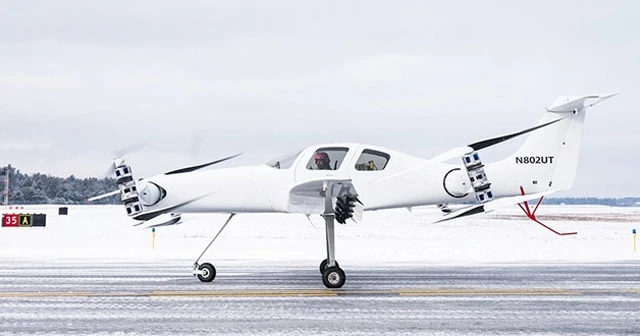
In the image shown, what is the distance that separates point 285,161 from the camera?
14.9 metres

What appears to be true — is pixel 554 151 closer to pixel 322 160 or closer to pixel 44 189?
pixel 322 160

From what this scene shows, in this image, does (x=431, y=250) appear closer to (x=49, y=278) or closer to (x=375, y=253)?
(x=375, y=253)

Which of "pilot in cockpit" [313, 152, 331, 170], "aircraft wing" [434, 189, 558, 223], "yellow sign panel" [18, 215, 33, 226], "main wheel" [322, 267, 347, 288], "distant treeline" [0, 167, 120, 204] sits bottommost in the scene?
"main wheel" [322, 267, 347, 288]

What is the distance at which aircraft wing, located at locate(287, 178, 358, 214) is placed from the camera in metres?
13.8

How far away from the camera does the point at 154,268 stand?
18766mm

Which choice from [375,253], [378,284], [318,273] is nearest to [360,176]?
[378,284]

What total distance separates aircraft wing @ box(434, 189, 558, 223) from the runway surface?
4.76ft

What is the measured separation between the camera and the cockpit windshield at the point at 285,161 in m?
14.9

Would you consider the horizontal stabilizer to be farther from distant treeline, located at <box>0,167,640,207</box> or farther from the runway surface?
distant treeline, located at <box>0,167,640,207</box>

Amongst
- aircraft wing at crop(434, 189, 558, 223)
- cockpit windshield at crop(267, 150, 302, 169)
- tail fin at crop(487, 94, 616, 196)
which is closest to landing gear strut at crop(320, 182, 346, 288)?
cockpit windshield at crop(267, 150, 302, 169)

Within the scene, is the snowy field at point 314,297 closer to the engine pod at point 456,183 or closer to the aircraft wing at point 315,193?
the aircraft wing at point 315,193

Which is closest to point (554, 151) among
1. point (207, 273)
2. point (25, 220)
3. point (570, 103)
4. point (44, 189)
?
point (570, 103)

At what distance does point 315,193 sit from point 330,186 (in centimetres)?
57

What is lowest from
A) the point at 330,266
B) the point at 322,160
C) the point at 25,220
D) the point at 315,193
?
the point at 330,266
